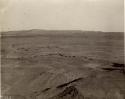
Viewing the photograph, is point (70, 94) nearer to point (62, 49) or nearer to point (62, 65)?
point (62, 65)

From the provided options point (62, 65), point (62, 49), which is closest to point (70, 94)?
point (62, 65)

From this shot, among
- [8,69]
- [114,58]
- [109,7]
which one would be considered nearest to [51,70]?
[8,69]

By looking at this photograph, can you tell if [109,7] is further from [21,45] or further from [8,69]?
[8,69]

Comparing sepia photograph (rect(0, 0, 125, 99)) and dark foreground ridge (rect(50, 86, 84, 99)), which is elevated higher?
sepia photograph (rect(0, 0, 125, 99))

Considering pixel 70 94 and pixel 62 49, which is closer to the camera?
pixel 70 94

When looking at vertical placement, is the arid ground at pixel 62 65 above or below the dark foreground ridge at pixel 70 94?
above
